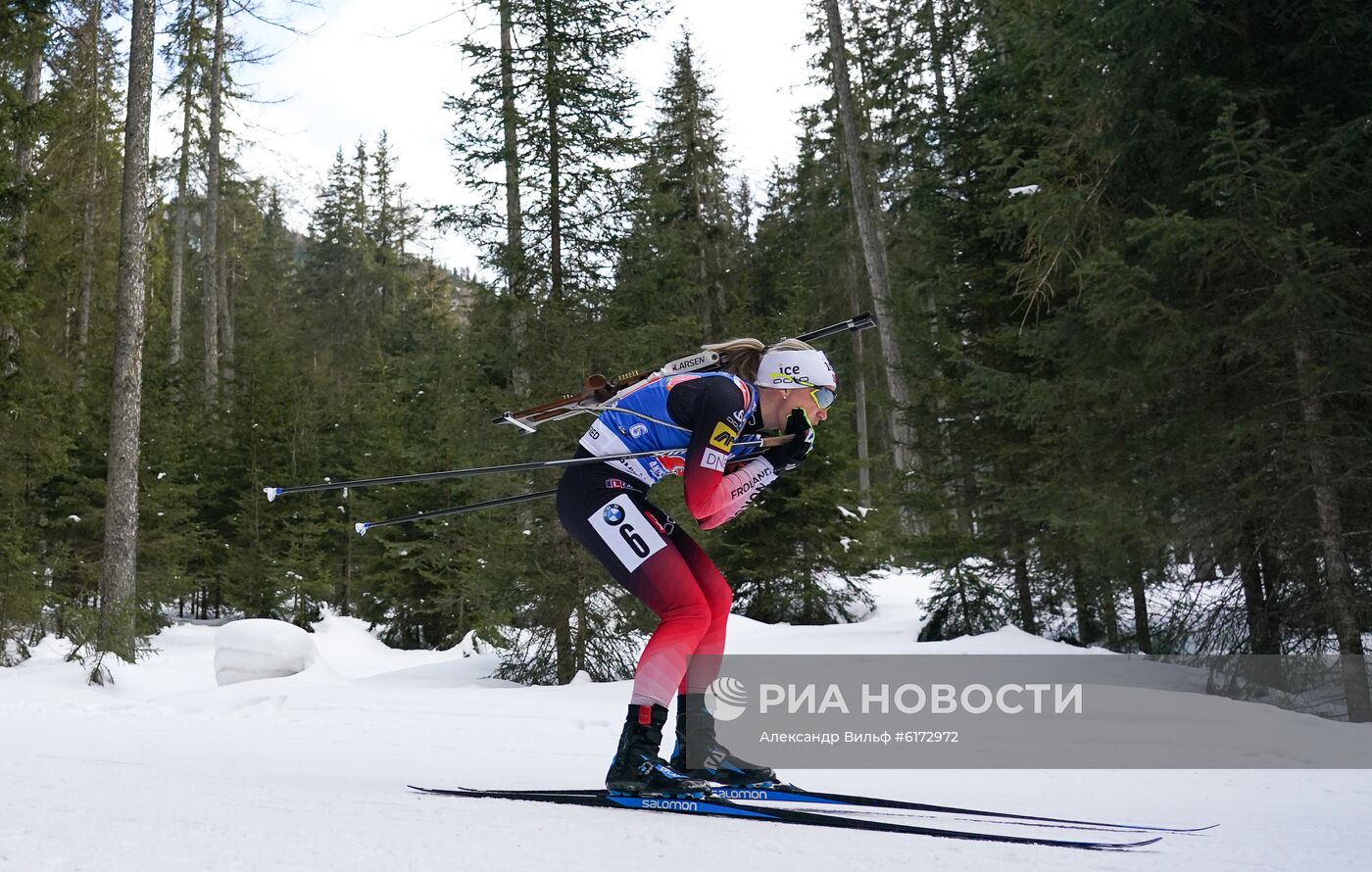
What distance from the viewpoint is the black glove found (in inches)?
A: 169

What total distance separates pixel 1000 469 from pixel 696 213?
15.8m

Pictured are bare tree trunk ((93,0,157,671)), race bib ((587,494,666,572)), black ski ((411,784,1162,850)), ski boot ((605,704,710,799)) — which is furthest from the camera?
bare tree trunk ((93,0,157,671))

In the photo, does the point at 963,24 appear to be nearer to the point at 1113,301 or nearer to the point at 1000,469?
the point at 1000,469

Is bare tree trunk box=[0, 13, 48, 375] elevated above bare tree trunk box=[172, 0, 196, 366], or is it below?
below

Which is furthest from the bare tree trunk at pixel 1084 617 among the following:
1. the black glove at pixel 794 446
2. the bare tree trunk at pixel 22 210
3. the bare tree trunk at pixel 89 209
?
the bare tree trunk at pixel 89 209

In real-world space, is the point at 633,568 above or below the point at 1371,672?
above

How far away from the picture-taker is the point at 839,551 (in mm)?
15477

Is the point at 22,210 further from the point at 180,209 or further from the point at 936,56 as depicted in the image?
the point at 180,209

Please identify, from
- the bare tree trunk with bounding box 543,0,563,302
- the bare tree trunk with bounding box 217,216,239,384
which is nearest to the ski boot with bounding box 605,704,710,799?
the bare tree trunk with bounding box 543,0,563,302

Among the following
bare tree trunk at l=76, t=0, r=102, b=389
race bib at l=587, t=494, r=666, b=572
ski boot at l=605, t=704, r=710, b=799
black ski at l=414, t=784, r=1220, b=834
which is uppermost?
bare tree trunk at l=76, t=0, r=102, b=389

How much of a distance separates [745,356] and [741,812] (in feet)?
6.46

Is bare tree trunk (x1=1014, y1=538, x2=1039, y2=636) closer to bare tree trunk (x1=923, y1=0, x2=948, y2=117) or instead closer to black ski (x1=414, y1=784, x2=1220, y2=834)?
bare tree trunk (x1=923, y1=0, x2=948, y2=117)

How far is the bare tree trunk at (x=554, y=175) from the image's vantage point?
421 inches

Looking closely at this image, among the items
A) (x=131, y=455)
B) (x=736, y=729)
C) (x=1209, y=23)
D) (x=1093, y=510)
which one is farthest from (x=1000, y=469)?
(x=131, y=455)
